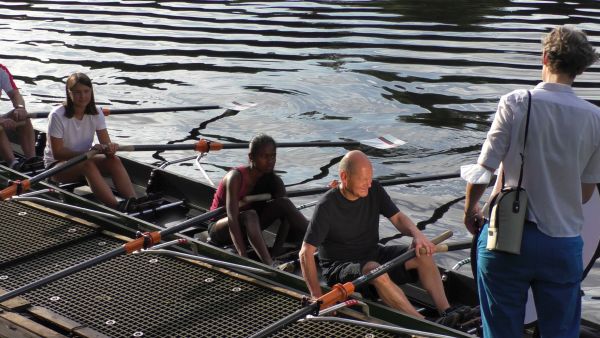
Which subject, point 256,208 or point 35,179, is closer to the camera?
point 256,208

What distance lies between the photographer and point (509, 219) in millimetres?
5418

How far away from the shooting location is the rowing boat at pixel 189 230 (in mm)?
7281

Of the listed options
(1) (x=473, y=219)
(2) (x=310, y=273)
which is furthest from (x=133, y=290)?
(1) (x=473, y=219)

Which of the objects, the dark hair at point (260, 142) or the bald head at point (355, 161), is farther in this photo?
the dark hair at point (260, 142)

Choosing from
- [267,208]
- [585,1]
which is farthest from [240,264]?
[585,1]

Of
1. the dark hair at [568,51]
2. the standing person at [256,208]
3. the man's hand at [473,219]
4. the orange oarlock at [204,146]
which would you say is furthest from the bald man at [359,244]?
the orange oarlock at [204,146]

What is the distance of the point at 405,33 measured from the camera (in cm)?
2222

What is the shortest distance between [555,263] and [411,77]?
13.5 meters

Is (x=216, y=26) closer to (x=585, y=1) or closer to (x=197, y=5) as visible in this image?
(x=197, y=5)

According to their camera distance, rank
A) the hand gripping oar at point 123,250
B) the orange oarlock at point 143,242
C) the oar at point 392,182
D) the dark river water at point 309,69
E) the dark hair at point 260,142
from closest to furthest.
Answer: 1. the hand gripping oar at point 123,250
2. the orange oarlock at point 143,242
3. the dark hair at point 260,142
4. the oar at point 392,182
5. the dark river water at point 309,69

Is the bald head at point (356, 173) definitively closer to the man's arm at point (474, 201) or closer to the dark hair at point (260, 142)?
the man's arm at point (474, 201)

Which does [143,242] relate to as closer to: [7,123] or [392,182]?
[392,182]

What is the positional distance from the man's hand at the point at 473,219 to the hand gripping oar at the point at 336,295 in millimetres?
1620

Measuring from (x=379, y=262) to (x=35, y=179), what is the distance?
402 cm
